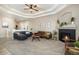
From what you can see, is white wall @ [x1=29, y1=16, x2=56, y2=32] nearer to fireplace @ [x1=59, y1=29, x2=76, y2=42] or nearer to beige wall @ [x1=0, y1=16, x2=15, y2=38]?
fireplace @ [x1=59, y1=29, x2=76, y2=42]

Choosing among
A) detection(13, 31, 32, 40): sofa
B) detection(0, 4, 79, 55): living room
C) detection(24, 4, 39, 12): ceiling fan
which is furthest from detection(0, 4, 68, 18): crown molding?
detection(13, 31, 32, 40): sofa

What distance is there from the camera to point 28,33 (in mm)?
2697

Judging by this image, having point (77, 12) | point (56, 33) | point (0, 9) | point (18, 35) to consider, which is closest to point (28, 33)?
point (18, 35)

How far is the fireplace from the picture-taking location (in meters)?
2.67

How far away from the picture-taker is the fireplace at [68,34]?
2666 mm

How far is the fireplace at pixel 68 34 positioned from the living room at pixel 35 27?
0.02 meters

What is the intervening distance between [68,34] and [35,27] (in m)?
0.74

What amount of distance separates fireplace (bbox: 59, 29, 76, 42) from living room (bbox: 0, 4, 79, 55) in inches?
0.9

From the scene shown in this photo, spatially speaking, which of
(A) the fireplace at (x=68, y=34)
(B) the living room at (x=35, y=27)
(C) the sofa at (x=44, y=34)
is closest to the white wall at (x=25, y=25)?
(B) the living room at (x=35, y=27)

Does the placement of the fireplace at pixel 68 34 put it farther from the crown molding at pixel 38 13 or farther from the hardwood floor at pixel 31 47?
the crown molding at pixel 38 13

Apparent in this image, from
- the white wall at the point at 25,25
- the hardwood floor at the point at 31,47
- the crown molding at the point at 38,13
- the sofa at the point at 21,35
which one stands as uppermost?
the crown molding at the point at 38,13

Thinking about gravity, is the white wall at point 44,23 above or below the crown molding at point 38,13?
below

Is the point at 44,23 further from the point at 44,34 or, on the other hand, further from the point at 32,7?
the point at 32,7

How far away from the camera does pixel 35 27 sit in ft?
8.82
